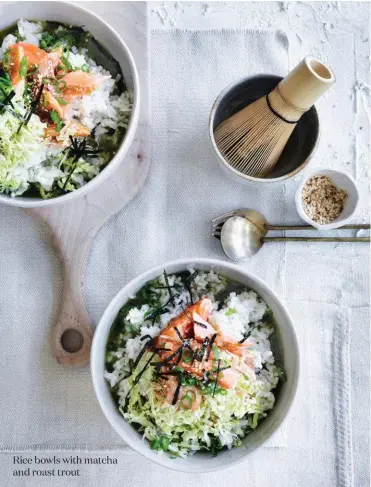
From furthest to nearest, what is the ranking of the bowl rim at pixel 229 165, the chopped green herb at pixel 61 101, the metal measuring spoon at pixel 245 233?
the metal measuring spoon at pixel 245 233
the bowl rim at pixel 229 165
the chopped green herb at pixel 61 101

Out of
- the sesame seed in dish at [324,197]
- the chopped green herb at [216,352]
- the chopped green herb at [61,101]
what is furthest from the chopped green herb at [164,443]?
the chopped green herb at [61,101]

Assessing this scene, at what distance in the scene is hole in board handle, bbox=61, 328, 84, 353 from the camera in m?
1.97

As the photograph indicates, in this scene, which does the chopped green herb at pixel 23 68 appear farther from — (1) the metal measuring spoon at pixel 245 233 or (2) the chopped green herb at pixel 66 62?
(1) the metal measuring spoon at pixel 245 233

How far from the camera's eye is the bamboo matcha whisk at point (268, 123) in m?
1.70

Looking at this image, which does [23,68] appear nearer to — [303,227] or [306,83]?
[306,83]

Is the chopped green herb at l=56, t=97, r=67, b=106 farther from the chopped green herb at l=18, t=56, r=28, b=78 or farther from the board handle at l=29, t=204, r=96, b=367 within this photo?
the board handle at l=29, t=204, r=96, b=367

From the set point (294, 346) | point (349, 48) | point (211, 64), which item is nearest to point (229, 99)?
point (211, 64)

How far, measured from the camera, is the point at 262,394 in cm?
179

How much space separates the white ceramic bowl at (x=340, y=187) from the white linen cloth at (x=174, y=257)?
3.1 inches

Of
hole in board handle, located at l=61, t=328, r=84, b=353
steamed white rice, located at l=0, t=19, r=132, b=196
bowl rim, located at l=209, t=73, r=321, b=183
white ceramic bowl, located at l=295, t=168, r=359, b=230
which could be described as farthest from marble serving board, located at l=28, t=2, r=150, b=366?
white ceramic bowl, located at l=295, t=168, r=359, b=230

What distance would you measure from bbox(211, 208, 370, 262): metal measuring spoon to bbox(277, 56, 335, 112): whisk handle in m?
0.38

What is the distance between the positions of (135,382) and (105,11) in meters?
1.13

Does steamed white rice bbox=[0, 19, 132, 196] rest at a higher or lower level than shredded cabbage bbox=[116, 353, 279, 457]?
higher

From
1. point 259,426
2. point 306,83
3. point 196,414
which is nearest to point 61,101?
point 306,83
